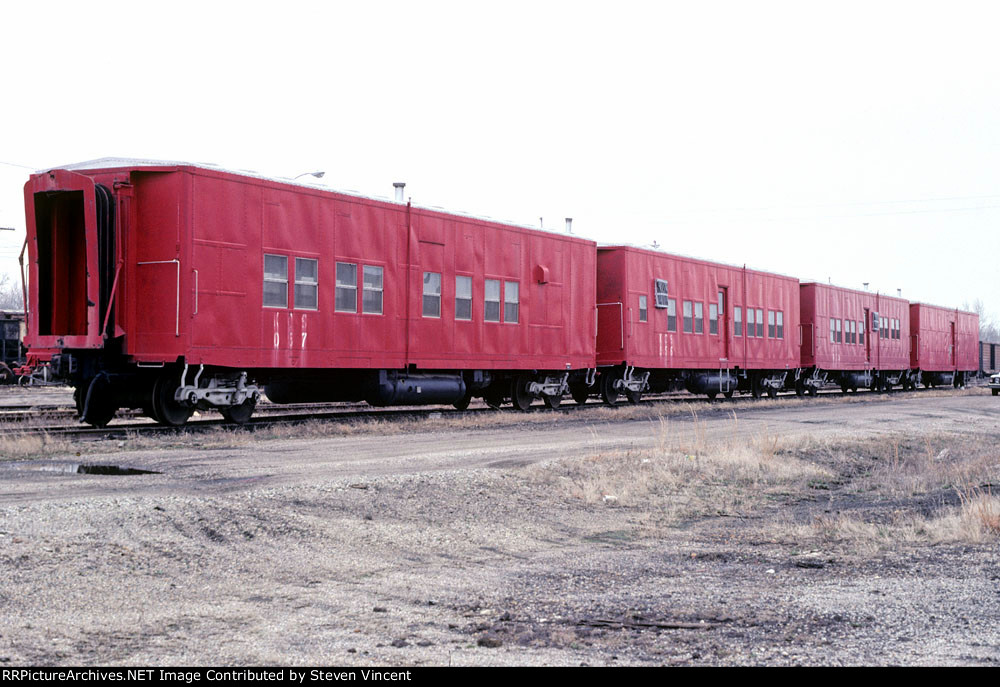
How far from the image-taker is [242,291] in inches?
590

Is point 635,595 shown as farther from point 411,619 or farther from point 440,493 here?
A: point 440,493

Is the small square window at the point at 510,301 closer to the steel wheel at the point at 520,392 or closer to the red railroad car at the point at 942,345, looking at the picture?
the steel wheel at the point at 520,392

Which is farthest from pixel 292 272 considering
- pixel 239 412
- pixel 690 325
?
pixel 690 325

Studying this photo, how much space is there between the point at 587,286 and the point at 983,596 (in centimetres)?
1717

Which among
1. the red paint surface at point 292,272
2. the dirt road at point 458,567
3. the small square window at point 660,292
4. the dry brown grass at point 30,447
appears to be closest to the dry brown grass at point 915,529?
the dirt road at point 458,567

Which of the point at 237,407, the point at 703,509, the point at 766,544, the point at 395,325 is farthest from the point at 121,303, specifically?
the point at 766,544

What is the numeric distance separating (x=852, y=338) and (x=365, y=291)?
23807 millimetres

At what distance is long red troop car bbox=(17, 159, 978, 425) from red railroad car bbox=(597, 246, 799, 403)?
7cm

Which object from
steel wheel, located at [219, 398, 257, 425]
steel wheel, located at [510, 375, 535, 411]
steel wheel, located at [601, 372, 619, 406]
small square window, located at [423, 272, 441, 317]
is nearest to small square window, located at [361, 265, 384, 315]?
small square window, located at [423, 272, 441, 317]

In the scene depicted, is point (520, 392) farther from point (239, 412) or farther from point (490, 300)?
point (239, 412)

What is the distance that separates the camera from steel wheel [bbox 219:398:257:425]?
15500mm

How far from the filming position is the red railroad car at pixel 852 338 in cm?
3256

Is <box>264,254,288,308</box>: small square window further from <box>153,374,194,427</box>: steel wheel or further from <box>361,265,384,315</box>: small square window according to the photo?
<box>153,374,194,427</box>: steel wheel

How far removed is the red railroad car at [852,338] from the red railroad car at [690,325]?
1035mm
